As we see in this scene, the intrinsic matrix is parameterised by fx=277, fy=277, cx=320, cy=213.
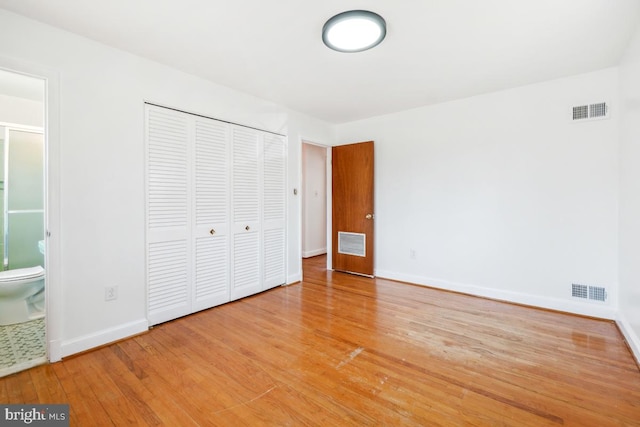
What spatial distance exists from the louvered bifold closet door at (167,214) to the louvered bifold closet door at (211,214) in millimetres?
109

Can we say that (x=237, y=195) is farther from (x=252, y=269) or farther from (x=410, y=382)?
(x=410, y=382)

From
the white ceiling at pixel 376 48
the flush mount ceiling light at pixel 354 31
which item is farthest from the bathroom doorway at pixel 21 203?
the flush mount ceiling light at pixel 354 31

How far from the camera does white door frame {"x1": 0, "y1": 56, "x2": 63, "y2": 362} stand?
6.65 feet

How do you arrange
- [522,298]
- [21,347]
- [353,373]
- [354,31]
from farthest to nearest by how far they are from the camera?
[522,298] < [21,347] < [354,31] < [353,373]

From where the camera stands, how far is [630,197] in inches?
90.6

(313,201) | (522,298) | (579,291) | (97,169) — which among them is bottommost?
(522,298)

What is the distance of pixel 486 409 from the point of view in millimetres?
1567

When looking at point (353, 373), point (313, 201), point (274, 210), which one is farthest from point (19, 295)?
point (313, 201)

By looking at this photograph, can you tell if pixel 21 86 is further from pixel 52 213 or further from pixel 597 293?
pixel 597 293

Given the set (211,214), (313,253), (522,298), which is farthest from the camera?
(313,253)

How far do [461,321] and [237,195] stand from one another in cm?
276

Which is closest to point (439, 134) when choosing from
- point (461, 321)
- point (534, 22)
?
point (534, 22)

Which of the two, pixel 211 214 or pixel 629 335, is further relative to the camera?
pixel 211 214

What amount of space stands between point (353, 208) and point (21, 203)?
4.30 metres
